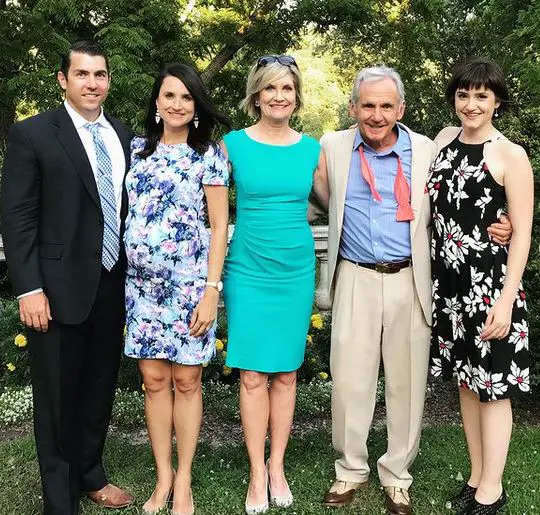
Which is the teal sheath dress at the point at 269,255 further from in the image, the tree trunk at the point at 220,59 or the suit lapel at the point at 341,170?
the tree trunk at the point at 220,59

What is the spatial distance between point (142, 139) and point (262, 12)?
7.48 metres

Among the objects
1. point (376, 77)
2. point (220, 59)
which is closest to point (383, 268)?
point (376, 77)

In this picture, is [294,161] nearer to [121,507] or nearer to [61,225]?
[61,225]

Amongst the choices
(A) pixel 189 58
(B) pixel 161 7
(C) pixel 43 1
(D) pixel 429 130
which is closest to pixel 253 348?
(C) pixel 43 1

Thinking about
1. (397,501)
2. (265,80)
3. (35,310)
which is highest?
(265,80)

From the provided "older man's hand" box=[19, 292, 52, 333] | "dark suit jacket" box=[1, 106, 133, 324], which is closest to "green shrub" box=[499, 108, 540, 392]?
"dark suit jacket" box=[1, 106, 133, 324]

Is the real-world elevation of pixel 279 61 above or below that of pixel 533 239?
above

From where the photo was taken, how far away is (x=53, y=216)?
2.89m

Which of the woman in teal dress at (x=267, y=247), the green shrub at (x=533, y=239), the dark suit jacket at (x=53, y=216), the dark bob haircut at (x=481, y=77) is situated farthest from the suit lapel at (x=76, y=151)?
the green shrub at (x=533, y=239)

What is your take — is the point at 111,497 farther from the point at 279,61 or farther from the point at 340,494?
the point at 279,61

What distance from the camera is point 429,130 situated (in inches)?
513

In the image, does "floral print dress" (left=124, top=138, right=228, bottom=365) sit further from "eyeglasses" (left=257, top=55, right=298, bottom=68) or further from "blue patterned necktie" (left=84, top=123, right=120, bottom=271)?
"eyeglasses" (left=257, top=55, right=298, bottom=68)

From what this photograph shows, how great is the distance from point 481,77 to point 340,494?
2.16 m

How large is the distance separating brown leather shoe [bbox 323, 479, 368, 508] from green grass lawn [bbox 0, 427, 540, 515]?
0.04 meters
